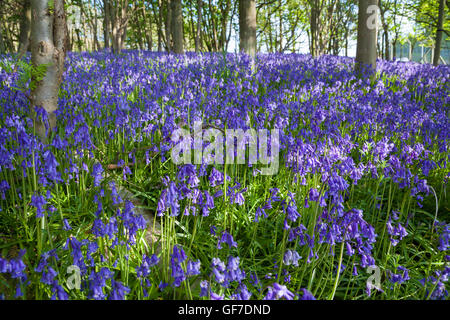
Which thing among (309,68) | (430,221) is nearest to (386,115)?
(430,221)

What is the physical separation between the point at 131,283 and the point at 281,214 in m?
1.35

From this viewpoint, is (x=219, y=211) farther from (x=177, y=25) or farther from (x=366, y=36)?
(x=177, y=25)

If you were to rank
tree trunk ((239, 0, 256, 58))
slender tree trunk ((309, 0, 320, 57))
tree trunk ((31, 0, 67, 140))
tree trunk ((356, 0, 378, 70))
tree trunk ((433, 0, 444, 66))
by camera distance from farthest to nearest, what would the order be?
slender tree trunk ((309, 0, 320, 57)) < tree trunk ((433, 0, 444, 66)) < tree trunk ((239, 0, 256, 58)) < tree trunk ((356, 0, 378, 70)) < tree trunk ((31, 0, 67, 140))

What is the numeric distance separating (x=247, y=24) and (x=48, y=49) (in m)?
7.24

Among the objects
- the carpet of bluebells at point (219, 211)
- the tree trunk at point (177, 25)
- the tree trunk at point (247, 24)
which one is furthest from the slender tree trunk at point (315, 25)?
the carpet of bluebells at point (219, 211)

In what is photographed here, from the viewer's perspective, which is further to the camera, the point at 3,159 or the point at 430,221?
the point at 430,221

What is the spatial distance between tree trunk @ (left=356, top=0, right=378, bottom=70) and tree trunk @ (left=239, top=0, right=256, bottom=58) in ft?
9.28

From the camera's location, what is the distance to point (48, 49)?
3113 mm

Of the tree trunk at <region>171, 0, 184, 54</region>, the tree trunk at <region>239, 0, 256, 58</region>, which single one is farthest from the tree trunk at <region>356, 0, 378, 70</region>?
the tree trunk at <region>171, 0, 184, 54</region>

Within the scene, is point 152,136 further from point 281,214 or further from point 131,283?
point 131,283

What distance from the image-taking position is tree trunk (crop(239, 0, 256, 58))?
30.6 feet

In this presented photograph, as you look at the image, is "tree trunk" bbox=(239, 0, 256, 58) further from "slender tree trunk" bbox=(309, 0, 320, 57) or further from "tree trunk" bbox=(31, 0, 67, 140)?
"slender tree trunk" bbox=(309, 0, 320, 57)

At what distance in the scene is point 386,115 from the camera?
447 centimetres

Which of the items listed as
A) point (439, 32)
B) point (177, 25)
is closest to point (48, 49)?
point (177, 25)
